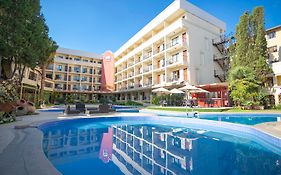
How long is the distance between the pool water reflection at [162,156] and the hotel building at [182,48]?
16911 mm

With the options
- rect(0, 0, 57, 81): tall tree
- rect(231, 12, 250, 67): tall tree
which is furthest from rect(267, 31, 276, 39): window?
rect(0, 0, 57, 81): tall tree

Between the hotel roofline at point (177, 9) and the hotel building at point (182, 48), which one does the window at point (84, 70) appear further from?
the hotel building at point (182, 48)

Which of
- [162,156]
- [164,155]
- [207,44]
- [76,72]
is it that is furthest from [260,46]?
[76,72]

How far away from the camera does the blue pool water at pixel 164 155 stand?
4301 millimetres

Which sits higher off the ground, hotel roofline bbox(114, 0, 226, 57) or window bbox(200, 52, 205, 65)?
hotel roofline bbox(114, 0, 226, 57)

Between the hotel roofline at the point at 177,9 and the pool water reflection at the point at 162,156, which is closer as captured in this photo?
the pool water reflection at the point at 162,156

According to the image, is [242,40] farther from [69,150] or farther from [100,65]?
[100,65]

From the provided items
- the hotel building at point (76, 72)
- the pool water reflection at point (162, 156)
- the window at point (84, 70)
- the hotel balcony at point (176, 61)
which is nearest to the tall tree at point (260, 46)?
the hotel balcony at point (176, 61)

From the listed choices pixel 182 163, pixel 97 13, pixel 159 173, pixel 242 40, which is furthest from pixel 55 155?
pixel 242 40

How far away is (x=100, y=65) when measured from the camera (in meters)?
48.2

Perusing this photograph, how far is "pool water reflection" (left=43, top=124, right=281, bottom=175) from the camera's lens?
4.31 m

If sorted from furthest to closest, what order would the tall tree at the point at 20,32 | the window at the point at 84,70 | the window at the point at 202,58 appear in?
the window at the point at 84,70
the window at the point at 202,58
the tall tree at the point at 20,32

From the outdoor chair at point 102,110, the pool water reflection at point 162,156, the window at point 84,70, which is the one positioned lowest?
the pool water reflection at point 162,156

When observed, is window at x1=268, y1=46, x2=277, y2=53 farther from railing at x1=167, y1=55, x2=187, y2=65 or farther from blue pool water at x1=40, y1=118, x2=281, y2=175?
blue pool water at x1=40, y1=118, x2=281, y2=175
